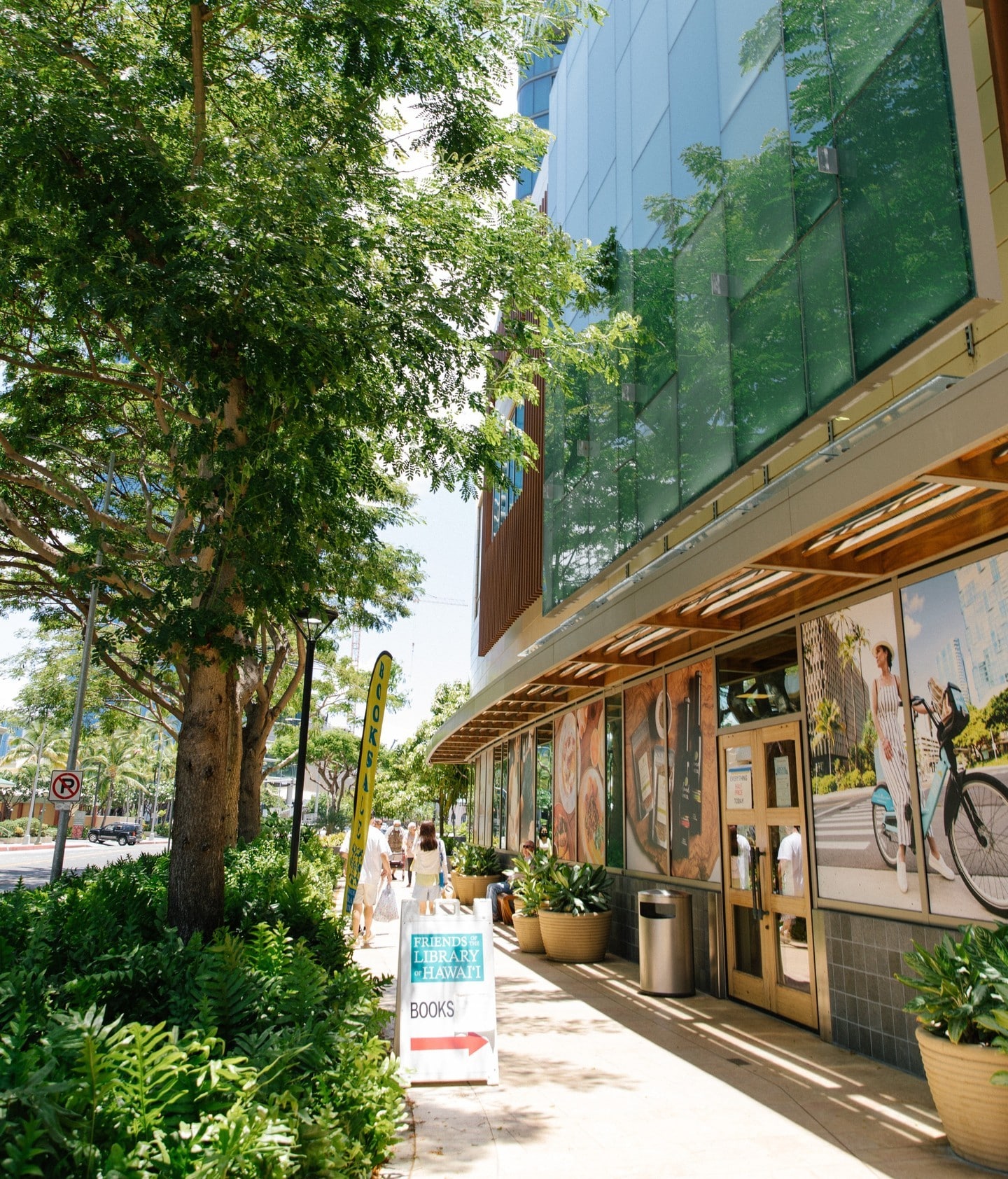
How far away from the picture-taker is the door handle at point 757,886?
8.84m

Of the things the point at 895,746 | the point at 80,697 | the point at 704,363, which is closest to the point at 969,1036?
the point at 895,746

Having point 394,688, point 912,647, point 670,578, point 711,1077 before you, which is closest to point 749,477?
point 670,578

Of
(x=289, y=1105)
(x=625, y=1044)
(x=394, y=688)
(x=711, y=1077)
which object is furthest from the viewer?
(x=394, y=688)

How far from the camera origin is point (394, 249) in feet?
26.4

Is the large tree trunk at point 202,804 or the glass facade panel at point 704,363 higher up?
the glass facade panel at point 704,363

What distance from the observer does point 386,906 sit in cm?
1634

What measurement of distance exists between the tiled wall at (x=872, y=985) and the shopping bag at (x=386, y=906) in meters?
9.89

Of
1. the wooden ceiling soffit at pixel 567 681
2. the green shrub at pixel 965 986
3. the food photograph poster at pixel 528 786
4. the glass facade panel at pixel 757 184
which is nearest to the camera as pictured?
the green shrub at pixel 965 986

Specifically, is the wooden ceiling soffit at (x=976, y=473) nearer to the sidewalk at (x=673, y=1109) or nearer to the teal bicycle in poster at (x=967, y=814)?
the teal bicycle in poster at (x=967, y=814)

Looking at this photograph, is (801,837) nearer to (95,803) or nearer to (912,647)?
(912,647)

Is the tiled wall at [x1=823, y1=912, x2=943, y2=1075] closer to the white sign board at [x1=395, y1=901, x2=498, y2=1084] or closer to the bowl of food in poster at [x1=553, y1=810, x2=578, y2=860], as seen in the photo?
the white sign board at [x1=395, y1=901, x2=498, y2=1084]

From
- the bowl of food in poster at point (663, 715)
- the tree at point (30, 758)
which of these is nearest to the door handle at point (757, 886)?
the bowl of food in poster at point (663, 715)

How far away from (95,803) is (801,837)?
93.1 m

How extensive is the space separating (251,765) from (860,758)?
1457cm
